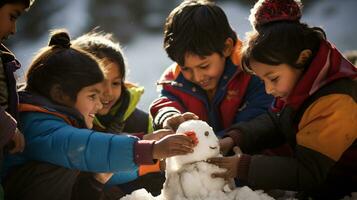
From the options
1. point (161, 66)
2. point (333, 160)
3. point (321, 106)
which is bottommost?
point (161, 66)

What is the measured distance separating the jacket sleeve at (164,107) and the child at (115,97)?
12cm

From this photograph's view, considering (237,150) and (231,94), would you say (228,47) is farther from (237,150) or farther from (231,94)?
(237,150)

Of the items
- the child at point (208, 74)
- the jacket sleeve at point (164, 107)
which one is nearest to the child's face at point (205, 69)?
the child at point (208, 74)

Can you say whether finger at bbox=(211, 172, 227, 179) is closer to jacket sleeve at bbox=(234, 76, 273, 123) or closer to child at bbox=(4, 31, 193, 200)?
child at bbox=(4, 31, 193, 200)

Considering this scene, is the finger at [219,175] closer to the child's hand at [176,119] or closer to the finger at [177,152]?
the finger at [177,152]

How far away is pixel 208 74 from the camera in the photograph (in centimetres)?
→ 222

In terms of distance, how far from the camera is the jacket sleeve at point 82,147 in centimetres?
170

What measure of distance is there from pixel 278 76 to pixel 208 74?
1.39ft

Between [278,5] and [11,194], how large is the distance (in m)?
1.11

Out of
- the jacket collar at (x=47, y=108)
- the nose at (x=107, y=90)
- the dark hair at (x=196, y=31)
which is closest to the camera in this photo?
the jacket collar at (x=47, y=108)

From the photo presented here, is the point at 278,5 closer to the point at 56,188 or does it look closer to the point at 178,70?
the point at 178,70

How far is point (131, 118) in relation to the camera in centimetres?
263

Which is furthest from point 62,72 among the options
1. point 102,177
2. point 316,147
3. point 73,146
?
point 316,147

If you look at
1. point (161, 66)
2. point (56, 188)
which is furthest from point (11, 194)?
point (161, 66)
